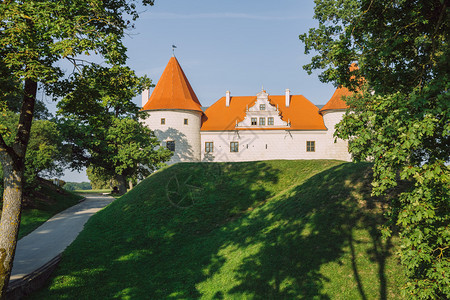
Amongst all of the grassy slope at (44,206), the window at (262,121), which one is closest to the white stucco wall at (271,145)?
the window at (262,121)

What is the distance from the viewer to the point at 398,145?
5.75 m

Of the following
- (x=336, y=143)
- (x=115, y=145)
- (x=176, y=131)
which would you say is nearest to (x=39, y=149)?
(x=115, y=145)

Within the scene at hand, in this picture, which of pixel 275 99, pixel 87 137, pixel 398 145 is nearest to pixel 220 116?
pixel 275 99

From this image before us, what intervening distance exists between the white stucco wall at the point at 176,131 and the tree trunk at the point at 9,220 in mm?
30541

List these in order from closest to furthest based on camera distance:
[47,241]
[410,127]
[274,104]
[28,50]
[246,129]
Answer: [410,127], [28,50], [47,241], [246,129], [274,104]

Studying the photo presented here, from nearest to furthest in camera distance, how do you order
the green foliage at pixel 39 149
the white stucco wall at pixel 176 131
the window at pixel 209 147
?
1. the green foliage at pixel 39 149
2. the white stucco wall at pixel 176 131
3. the window at pixel 209 147

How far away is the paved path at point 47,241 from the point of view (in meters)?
12.9

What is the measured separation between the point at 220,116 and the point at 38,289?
110 feet

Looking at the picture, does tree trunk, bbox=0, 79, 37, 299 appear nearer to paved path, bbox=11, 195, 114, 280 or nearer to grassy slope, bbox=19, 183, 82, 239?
paved path, bbox=11, 195, 114, 280

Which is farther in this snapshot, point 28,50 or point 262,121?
point 262,121

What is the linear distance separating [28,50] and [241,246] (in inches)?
415

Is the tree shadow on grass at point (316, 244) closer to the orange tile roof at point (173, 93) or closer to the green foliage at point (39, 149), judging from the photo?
the green foliage at point (39, 149)

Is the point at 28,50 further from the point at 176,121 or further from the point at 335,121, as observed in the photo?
the point at 335,121

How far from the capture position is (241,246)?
13523mm
